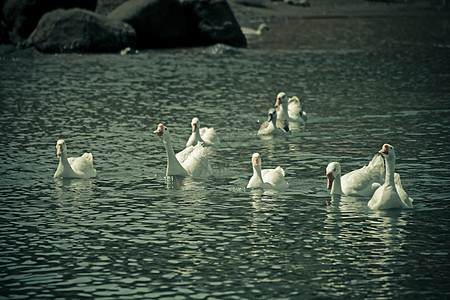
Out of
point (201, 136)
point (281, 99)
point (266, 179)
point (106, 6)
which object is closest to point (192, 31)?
point (106, 6)

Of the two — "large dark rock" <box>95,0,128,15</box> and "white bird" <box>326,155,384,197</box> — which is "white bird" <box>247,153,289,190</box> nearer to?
"white bird" <box>326,155,384,197</box>

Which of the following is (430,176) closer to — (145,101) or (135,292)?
(135,292)

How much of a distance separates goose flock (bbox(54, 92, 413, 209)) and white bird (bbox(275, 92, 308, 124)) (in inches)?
157

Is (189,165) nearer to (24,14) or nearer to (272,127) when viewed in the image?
(272,127)

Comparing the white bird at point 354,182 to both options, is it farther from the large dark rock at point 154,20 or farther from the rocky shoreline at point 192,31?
the large dark rock at point 154,20

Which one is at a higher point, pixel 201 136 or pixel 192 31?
pixel 192 31

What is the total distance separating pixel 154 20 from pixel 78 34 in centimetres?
527

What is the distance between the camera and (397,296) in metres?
11.8

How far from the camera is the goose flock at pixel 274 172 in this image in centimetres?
1658

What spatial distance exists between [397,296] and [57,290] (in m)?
4.90

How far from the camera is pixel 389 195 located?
53.6 ft

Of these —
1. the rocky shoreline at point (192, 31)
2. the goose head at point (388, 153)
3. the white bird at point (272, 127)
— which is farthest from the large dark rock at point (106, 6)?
the goose head at point (388, 153)

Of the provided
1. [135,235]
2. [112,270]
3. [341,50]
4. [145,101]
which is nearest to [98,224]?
[135,235]

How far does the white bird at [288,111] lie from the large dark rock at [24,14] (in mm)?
26585
